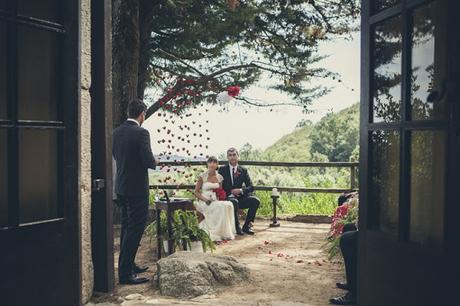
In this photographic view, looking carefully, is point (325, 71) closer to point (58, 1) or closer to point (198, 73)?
point (198, 73)

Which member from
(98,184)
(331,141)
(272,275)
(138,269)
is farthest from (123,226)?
(331,141)

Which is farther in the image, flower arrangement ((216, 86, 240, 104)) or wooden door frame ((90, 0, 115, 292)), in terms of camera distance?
flower arrangement ((216, 86, 240, 104))

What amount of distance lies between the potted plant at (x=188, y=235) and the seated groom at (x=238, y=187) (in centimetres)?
206

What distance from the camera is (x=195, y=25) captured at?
31.9 ft

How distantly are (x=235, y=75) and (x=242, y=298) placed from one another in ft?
23.9

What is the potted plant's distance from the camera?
6.13m

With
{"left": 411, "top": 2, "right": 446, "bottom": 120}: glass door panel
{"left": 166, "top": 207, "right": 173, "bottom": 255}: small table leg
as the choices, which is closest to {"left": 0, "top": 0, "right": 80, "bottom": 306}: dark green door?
{"left": 411, "top": 2, "right": 446, "bottom": 120}: glass door panel

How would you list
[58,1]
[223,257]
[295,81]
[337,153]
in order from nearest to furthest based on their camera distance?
[58,1] < [223,257] < [295,81] < [337,153]

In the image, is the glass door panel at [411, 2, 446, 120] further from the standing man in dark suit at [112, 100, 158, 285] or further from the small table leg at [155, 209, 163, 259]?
the small table leg at [155, 209, 163, 259]

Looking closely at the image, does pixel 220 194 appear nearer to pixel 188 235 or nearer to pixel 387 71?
pixel 188 235

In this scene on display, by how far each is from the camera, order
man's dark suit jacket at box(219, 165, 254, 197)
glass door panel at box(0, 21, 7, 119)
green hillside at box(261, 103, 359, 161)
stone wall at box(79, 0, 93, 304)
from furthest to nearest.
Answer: green hillside at box(261, 103, 359, 161) < man's dark suit jacket at box(219, 165, 254, 197) < stone wall at box(79, 0, 93, 304) < glass door panel at box(0, 21, 7, 119)

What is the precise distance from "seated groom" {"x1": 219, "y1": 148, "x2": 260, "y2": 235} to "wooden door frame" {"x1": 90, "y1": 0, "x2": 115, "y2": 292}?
4036 millimetres

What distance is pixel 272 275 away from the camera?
5520mm

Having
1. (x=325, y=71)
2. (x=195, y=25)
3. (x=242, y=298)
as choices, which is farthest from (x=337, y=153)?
(x=242, y=298)
